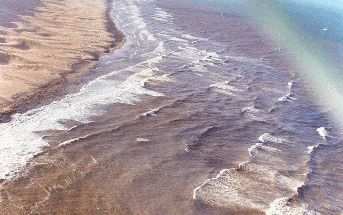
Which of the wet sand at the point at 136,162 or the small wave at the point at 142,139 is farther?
the small wave at the point at 142,139

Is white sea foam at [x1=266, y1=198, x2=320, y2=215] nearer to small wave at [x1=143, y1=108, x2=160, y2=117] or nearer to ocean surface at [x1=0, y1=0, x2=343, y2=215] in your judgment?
ocean surface at [x1=0, y1=0, x2=343, y2=215]

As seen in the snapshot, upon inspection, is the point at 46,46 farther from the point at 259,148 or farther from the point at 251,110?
the point at 259,148

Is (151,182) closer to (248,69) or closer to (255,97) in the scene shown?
(255,97)

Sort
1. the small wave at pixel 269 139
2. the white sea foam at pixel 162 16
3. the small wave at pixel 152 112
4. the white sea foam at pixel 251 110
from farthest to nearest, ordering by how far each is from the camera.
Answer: the white sea foam at pixel 162 16, the white sea foam at pixel 251 110, the small wave at pixel 152 112, the small wave at pixel 269 139

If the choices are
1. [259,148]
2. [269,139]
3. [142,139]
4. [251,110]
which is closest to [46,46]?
[251,110]

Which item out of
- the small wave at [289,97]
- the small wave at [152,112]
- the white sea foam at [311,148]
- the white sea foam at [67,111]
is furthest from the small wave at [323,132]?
the white sea foam at [67,111]

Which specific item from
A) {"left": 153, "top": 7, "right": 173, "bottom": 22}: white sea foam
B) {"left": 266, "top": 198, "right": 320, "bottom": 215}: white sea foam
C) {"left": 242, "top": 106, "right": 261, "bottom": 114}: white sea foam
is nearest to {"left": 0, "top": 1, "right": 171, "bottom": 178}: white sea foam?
{"left": 242, "top": 106, "right": 261, "bottom": 114}: white sea foam

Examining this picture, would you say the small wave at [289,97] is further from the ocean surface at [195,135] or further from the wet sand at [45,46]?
the wet sand at [45,46]
